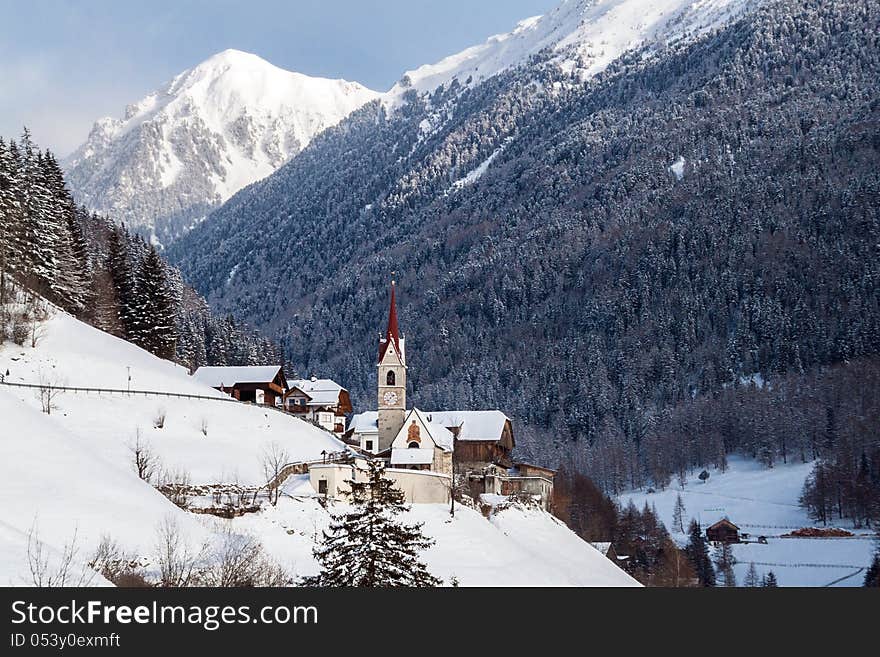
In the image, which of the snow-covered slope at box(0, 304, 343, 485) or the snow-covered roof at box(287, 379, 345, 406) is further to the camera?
the snow-covered roof at box(287, 379, 345, 406)

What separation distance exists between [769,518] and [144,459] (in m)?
110

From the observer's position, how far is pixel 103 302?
341 ft

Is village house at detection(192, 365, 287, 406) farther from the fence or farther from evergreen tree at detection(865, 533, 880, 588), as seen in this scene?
evergreen tree at detection(865, 533, 880, 588)

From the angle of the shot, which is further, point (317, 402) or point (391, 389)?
point (317, 402)

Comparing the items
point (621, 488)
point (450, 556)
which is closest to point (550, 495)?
point (450, 556)

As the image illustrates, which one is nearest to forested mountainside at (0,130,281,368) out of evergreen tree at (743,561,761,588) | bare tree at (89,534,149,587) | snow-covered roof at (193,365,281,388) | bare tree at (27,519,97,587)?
snow-covered roof at (193,365,281,388)

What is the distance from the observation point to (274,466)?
256 ft

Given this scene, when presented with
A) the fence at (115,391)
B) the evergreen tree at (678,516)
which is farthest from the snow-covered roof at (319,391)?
the evergreen tree at (678,516)

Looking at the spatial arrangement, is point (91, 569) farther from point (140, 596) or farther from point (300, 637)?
point (300, 637)

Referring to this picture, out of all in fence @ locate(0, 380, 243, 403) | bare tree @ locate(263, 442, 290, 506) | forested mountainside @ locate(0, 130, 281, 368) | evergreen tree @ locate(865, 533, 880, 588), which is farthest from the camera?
evergreen tree @ locate(865, 533, 880, 588)

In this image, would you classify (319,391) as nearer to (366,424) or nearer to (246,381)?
(366,424)

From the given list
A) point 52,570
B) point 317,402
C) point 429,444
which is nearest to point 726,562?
point 429,444

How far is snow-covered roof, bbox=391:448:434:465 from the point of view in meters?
90.9

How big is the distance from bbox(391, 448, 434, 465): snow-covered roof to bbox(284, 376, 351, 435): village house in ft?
93.4
